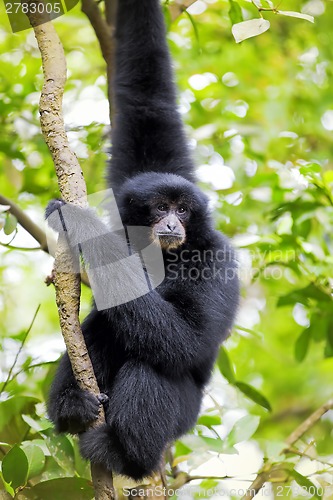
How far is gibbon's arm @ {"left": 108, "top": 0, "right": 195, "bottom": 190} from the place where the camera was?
4.95 m

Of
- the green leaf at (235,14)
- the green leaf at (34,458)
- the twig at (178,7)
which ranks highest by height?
the green leaf at (235,14)

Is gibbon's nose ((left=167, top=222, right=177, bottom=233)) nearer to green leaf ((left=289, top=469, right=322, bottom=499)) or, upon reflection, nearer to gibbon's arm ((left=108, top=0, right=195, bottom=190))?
gibbon's arm ((left=108, top=0, right=195, bottom=190))

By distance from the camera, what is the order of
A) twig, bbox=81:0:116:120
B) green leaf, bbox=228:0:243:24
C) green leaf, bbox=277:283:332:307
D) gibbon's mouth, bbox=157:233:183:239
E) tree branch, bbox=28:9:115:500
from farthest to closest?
twig, bbox=81:0:116:120
green leaf, bbox=277:283:332:307
gibbon's mouth, bbox=157:233:183:239
green leaf, bbox=228:0:243:24
tree branch, bbox=28:9:115:500

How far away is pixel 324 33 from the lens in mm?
6973

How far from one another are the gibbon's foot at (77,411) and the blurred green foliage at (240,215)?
173 mm

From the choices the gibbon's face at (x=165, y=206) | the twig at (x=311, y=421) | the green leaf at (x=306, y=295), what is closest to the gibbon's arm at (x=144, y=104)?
the gibbon's face at (x=165, y=206)

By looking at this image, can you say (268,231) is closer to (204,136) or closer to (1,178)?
(204,136)

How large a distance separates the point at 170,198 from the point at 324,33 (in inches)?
138

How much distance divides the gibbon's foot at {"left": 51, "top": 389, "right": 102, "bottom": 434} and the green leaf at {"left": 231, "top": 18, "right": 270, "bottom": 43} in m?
2.06

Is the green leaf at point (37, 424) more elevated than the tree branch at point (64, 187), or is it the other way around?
the tree branch at point (64, 187)

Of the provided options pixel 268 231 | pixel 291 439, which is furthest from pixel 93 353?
pixel 268 231

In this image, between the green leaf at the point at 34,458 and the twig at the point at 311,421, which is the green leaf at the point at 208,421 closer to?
the twig at the point at 311,421

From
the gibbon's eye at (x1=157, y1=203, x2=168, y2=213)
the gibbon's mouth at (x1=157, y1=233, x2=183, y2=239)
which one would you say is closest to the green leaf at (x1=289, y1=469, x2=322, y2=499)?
the gibbon's mouth at (x1=157, y1=233, x2=183, y2=239)

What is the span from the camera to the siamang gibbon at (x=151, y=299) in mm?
3752
